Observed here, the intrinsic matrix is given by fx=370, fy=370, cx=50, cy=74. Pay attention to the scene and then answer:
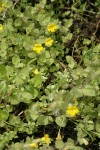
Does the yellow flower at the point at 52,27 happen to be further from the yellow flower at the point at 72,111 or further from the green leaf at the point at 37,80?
the yellow flower at the point at 72,111

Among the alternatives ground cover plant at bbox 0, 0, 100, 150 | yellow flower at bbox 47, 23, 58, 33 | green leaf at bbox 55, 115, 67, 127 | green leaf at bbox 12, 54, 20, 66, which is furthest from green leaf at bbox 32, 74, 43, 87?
yellow flower at bbox 47, 23, 58, 33

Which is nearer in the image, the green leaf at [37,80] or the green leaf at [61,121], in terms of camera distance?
the green leaf at [61,121]

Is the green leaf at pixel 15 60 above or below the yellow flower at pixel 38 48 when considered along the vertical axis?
below

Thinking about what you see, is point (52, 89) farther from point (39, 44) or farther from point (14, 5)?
point (14, 5)

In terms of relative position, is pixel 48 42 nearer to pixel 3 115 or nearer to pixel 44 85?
pixel 44 85

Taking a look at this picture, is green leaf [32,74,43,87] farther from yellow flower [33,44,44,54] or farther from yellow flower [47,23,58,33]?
yellow flower [47,23,58,33]

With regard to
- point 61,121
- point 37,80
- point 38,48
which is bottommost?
point 61,121

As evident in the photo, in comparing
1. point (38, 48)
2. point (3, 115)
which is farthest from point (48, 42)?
point (3, 115)

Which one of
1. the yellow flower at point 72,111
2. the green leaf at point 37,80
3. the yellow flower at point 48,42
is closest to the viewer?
the yellow flower at point 72,111

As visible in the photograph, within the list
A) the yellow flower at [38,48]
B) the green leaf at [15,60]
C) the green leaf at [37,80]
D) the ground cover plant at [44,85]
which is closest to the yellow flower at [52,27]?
the ground cover plant at [44,85]
